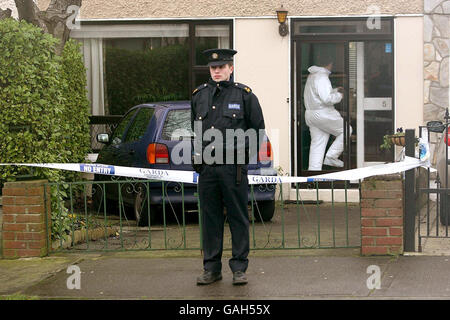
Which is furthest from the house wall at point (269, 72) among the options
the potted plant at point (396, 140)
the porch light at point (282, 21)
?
the potted plant at point (396, 140)

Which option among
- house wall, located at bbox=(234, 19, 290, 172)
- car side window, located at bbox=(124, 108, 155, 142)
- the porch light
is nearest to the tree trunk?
car side window, located at bbox=(124, 108, 155, 142)

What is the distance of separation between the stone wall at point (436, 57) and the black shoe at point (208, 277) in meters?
6.75

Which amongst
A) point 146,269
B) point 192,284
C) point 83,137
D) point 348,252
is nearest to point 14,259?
point 146,269

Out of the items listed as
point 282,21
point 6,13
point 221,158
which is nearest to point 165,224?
point 221,158

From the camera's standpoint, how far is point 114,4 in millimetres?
13664

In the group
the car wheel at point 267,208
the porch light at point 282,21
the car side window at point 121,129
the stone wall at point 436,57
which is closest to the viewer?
the car wheel at point 267,208

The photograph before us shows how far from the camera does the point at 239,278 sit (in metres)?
7.04

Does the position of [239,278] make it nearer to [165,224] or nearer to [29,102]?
[165,224]

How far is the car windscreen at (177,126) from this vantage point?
10727mm

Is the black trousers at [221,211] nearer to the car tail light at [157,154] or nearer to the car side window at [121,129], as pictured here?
the car tail light at [157,154]

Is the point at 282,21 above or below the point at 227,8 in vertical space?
below

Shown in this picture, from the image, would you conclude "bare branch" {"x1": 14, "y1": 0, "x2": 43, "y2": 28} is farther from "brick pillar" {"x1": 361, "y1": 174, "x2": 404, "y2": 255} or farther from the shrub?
"brick pillar" {"x1": 361, "y1": 174, "x2": 404, "y2": 255}

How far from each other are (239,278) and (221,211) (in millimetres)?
578

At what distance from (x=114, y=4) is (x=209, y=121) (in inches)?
281
